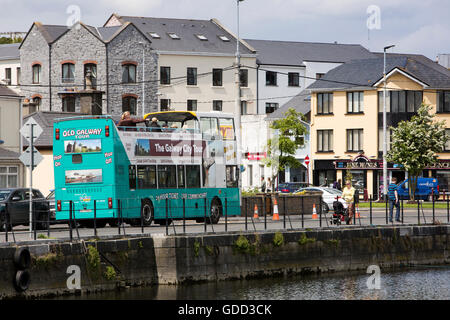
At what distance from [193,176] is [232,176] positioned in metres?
2.49

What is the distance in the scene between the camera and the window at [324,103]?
73.1m

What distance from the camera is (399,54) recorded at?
103 metres

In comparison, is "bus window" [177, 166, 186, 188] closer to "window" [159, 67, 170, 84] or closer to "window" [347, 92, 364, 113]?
"window" [347, 92, 364, 113]

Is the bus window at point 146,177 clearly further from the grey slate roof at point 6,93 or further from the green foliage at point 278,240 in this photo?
the grey slate roof at point 6,93

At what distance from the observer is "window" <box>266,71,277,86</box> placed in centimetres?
8544

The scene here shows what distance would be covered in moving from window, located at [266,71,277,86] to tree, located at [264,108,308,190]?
45.9ft

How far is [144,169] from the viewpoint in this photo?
3158 cm

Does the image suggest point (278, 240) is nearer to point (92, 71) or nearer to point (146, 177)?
point (146, 177)

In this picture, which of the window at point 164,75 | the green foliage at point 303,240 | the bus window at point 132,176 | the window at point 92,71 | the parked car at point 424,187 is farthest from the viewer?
the window at point 164,75

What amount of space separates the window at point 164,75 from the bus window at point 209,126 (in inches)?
1784

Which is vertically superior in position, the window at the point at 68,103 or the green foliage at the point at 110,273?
the window at the point at 68,103

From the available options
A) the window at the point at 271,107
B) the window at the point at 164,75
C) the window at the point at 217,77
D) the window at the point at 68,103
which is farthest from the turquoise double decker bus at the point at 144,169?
the window at the point at 271,107

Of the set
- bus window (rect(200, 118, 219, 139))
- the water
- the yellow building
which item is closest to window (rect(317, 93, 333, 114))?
the yellow building

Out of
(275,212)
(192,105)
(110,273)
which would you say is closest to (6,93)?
(275,212)
